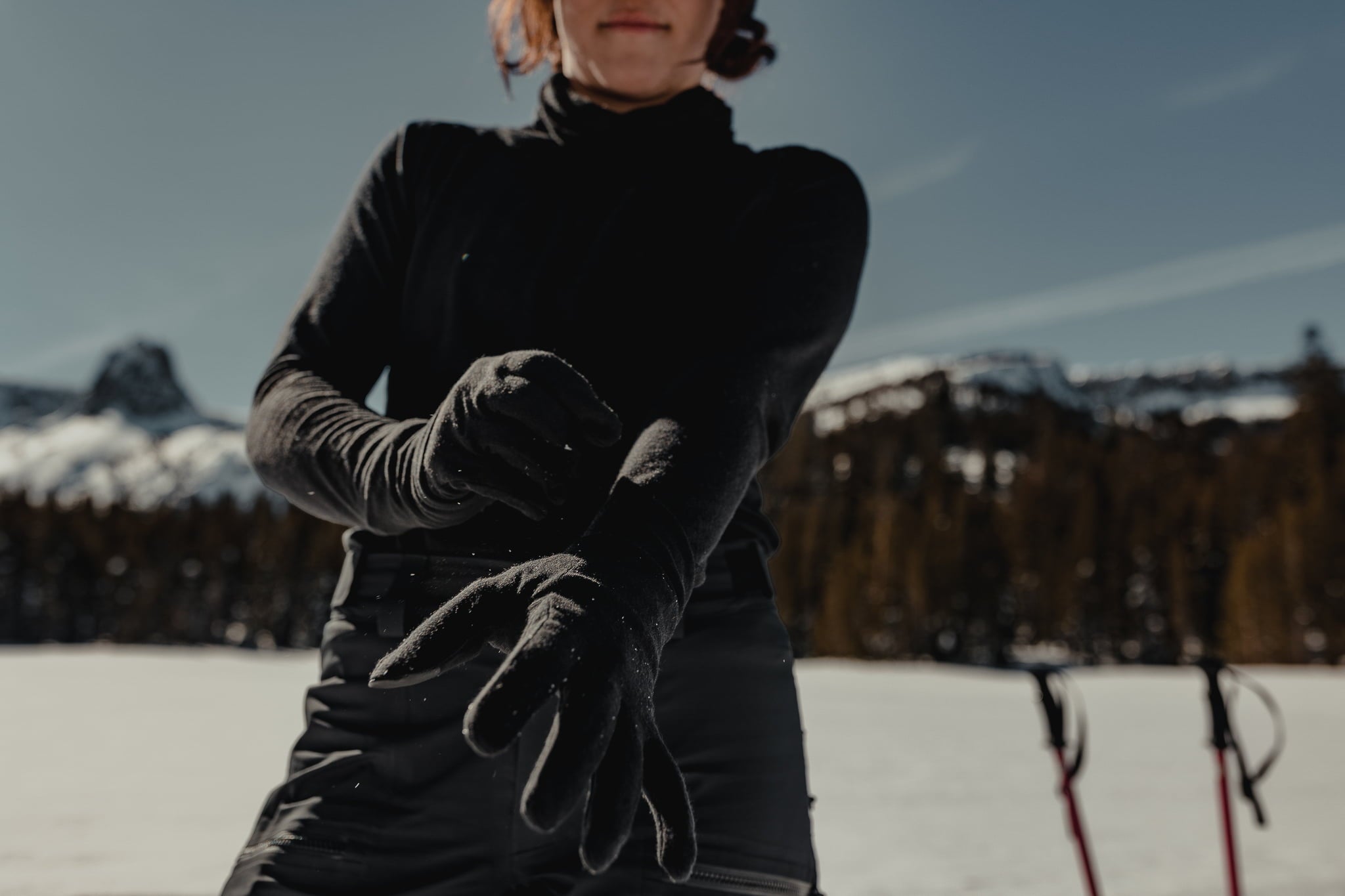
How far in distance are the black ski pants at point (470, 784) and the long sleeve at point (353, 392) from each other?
0.15 meters

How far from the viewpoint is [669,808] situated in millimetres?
823

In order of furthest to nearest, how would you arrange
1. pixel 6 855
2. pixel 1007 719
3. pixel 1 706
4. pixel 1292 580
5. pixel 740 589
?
pixel 1292 580 < pixel 1007 719 < pixel 1 706 < pixel 6 855 < pixel 740 589

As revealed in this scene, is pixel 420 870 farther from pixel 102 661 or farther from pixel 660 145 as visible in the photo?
pixel 102 661

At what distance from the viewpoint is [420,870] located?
1.16 meters

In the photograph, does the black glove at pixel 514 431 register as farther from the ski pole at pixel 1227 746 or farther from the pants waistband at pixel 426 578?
the ski pole at pixel 1227 746

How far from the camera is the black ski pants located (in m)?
1.16

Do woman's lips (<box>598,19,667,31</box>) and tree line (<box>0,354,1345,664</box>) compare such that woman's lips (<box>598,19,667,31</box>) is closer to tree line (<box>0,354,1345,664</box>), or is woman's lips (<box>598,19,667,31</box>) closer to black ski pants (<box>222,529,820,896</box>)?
black ski pants (<box>222,529,820,896</box>)

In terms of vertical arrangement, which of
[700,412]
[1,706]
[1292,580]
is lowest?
[1292,580]

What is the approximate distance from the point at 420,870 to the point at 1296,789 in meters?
7.64

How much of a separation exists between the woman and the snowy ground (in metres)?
2.44

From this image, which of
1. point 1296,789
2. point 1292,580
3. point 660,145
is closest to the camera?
point 660,145

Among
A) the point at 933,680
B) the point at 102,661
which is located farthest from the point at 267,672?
the point at 933,680

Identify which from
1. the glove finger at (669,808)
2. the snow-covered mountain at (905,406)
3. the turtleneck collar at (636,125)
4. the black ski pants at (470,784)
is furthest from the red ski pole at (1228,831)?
the snow-covered mountain at (905,406)

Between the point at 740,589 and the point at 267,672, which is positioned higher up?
the point at 740,589
